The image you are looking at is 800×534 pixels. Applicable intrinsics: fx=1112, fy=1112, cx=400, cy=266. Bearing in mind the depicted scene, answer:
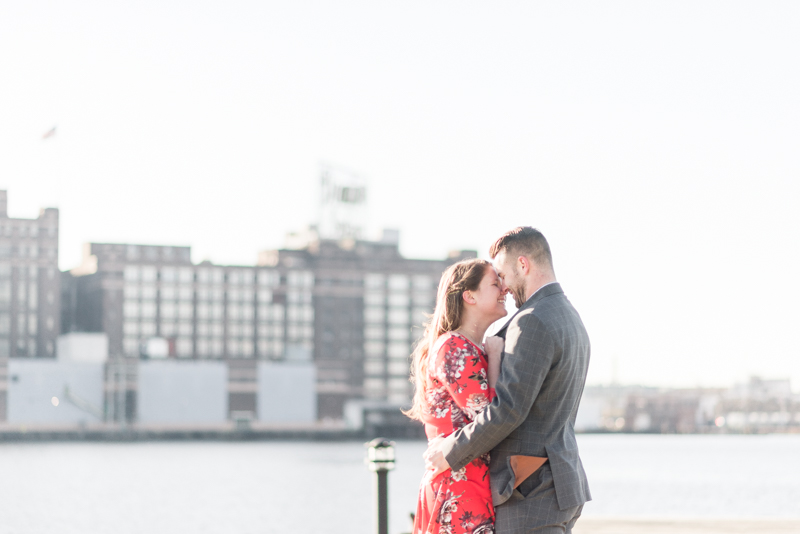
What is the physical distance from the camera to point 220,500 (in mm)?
50344

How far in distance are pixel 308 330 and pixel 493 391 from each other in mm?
139637

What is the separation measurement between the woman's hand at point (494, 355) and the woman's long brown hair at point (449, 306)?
0.67ft

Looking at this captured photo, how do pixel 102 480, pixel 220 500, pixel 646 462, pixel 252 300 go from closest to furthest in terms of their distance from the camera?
pixel 220 500 → pixel 102 480 → pixel 646 462 → pixel 252 300

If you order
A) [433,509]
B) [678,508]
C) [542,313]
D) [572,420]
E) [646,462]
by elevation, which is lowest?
[646,462]

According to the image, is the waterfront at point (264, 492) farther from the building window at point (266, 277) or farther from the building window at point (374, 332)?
the building window at point (374, 332)

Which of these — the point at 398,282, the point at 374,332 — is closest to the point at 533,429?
the point at 374,332

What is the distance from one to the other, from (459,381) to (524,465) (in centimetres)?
46

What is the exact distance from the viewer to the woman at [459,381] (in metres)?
4.94

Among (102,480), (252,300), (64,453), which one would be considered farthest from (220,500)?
(252,300)

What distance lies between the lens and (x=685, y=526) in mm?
13297

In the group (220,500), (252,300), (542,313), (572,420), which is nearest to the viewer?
(542,313)

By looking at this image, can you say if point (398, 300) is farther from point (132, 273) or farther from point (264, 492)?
point (264, 492)

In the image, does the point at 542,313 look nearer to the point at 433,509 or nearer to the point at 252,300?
the point at 433,509

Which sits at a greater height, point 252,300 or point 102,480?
point 252,300
